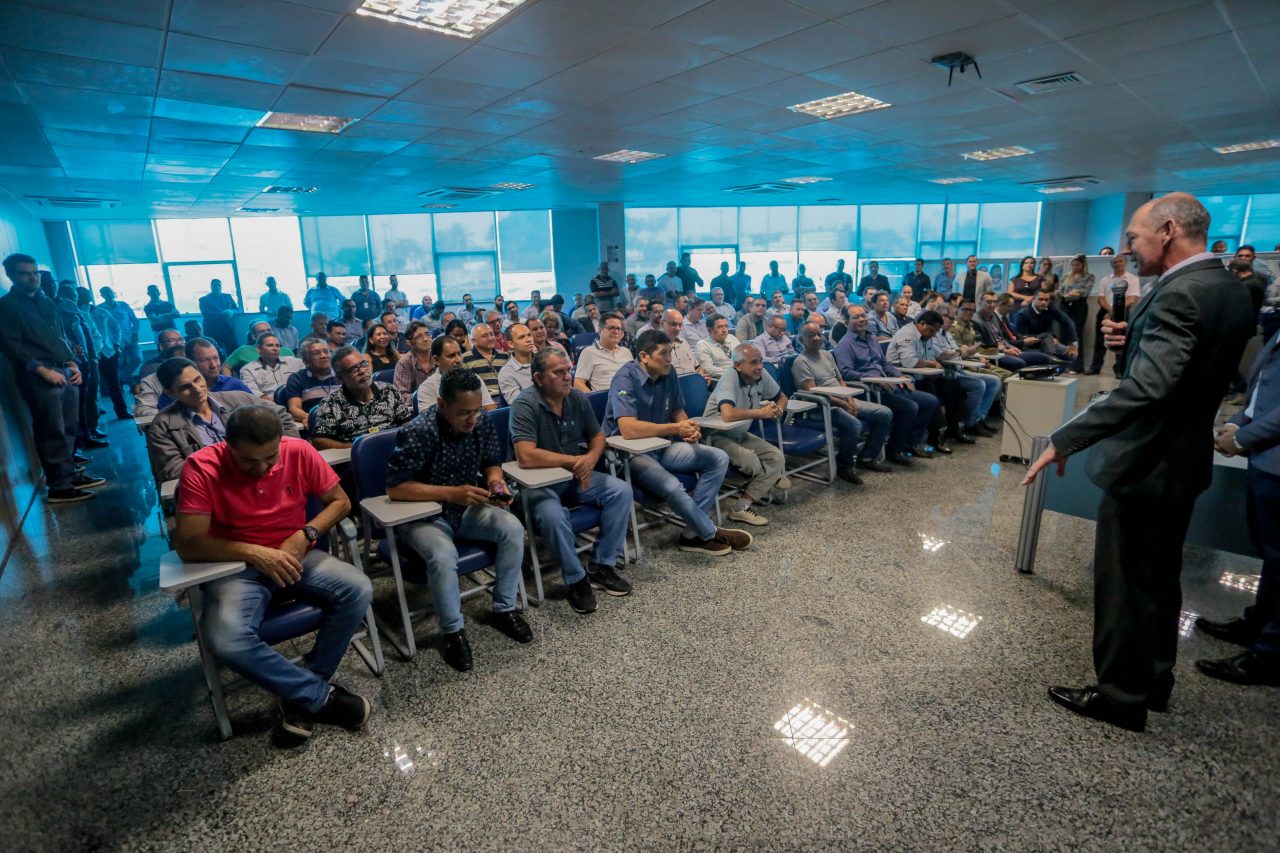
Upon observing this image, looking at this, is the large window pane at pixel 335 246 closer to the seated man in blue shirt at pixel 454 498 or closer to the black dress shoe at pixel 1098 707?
the seated man in blue shirt at pixel 454 498

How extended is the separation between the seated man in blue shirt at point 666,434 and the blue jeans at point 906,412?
2.21 m

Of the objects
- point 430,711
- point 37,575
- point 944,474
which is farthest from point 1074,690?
point 37,575

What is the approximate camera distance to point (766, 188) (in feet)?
36.6

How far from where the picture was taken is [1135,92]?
18.2 ft

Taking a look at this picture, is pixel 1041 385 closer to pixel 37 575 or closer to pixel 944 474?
pixel 944 474

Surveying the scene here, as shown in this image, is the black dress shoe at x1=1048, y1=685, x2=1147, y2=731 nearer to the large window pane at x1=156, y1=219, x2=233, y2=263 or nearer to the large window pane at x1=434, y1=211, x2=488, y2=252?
the large window pane at x1=434, y1=211, x2=488, y2=252

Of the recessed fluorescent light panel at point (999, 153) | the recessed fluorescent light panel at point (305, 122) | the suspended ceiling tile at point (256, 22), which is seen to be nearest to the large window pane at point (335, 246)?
the recessed fluorescent light panel at point (305, 122)

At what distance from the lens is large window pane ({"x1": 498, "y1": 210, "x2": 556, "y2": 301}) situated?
1499 centimetres

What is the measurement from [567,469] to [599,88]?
3.57 m

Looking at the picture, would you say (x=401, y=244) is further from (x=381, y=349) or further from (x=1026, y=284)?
(x=1026, y=284)

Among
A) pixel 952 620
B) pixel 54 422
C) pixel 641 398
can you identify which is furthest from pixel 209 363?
pixel 952 620

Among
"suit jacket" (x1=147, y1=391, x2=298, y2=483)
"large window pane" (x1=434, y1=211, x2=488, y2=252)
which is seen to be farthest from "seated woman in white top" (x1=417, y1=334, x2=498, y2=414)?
"large window pane" (x1=434, y1=211, x2=488, y2=252)

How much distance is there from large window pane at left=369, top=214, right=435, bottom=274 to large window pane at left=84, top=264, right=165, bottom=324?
4.43m

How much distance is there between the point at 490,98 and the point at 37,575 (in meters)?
4.60
